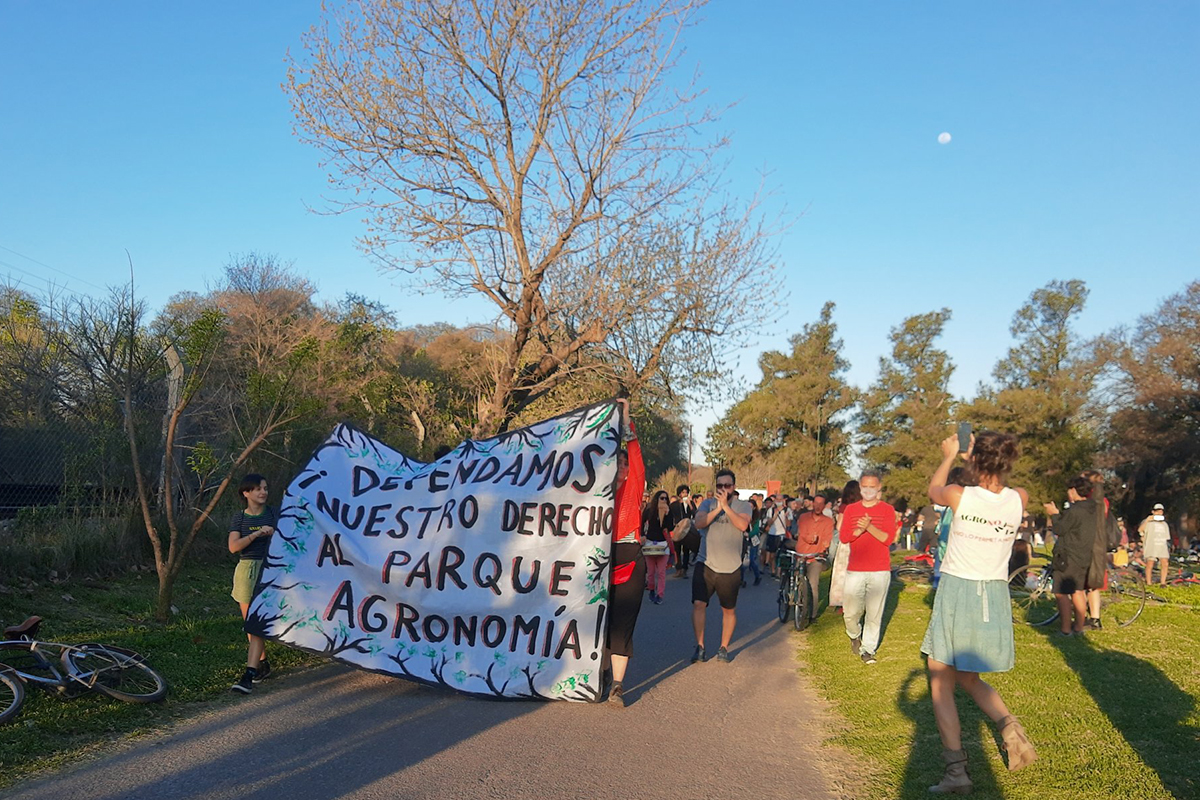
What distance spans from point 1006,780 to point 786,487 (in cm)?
6653

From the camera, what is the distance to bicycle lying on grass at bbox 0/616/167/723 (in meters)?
6.34

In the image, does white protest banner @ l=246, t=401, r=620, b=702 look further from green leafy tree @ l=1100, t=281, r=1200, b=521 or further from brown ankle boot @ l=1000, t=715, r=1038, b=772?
green leafy tree @ l=1100, t=281, r=1200, b=521

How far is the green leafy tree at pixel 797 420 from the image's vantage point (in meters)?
68.9

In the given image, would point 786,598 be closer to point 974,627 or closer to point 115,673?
point 974,627

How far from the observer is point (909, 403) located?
6988cm

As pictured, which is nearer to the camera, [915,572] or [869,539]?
[869,539]

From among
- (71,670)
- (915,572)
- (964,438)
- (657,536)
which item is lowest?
(71,670)

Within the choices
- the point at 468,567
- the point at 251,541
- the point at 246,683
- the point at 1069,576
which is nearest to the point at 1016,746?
the point at 468,567

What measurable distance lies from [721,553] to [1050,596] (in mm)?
7898

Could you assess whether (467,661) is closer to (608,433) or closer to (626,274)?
(608,433)

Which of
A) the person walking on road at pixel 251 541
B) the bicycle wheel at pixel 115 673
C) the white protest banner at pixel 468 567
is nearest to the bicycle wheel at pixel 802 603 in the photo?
the white protest banner at pixel 468 567

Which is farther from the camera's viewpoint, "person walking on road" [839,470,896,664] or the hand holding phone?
"person walking on road" [839,470,896,664]

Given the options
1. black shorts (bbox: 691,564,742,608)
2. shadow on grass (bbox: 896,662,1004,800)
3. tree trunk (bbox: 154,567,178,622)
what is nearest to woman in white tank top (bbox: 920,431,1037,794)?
shadow on grass (bbox: 896,662,1004,800)

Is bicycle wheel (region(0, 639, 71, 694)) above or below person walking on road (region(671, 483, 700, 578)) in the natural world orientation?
below
